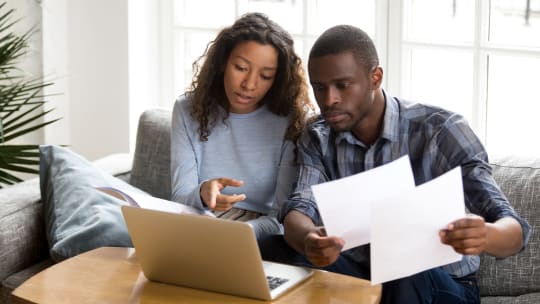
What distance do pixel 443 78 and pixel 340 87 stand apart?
1005 millimetres

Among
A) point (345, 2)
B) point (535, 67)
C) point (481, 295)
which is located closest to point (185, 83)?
point (345, 2)

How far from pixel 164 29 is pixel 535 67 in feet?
→ 4.76

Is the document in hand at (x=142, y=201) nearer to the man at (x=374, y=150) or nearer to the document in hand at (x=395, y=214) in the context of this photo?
the man at (x=374, y=150)

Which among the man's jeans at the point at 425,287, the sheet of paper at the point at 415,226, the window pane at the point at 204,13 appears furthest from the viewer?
the window pane at the point at 204,13

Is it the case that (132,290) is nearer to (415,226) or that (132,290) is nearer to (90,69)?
(415,226)

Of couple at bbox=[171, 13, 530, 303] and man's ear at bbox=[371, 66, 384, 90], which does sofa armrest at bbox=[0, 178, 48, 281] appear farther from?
man's ear at bbox=[371, 66, 384, 90]

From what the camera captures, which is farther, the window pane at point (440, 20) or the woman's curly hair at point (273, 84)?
the window pane at point (440, 20)

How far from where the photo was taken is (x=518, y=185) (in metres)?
2.54

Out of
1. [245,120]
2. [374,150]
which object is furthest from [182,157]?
[374,150]

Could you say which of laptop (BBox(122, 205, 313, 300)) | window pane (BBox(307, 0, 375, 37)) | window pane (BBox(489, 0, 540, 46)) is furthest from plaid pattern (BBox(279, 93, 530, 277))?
window pane (BBox(307, 0, 375, 37))

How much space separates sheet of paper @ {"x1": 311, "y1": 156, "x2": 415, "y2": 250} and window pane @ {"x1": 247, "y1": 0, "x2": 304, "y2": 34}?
5.17 ft

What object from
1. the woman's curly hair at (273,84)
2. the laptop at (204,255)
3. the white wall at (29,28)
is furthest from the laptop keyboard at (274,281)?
the white wall at (29,28)

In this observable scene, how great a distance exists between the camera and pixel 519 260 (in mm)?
2500

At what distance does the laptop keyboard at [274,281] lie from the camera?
6.43 ft
